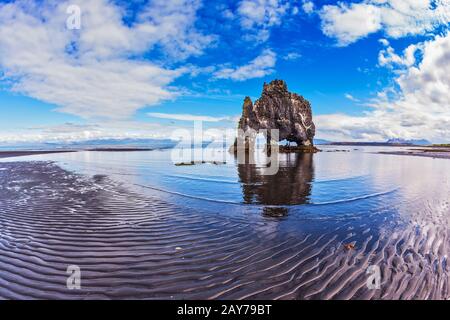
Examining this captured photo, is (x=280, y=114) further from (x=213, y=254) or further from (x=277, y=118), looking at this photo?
(x=213, y=254)

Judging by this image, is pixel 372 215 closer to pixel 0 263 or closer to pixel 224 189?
pixel 224 189

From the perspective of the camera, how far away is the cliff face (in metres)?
84.1

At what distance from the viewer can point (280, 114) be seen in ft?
277

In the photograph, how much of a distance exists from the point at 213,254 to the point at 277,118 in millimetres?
80754

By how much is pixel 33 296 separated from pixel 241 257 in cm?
509

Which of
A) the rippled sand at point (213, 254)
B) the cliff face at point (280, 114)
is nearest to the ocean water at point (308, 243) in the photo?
the rippled sand at point (213, 254)

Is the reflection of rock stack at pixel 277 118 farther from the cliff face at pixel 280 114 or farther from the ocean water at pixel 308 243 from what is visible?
the ocean water at pixel 308 243

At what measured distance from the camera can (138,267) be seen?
6734 mm

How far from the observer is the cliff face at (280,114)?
276ft

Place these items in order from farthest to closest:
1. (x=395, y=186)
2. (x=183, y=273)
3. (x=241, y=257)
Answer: (x=395, y=186) → (x=241, y=257) → (x=183, y=273)

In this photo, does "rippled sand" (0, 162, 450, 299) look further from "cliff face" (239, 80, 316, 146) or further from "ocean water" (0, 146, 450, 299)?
"cliff face" (239, 80, 316, 146)

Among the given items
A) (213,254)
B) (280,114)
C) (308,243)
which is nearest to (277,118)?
(280,114)

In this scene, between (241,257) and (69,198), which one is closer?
(241,257)
